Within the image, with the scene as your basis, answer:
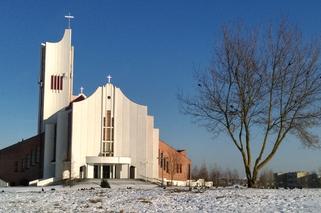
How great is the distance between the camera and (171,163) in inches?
3191

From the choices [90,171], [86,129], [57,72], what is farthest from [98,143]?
[57,72]

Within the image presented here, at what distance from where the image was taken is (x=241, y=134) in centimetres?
2958

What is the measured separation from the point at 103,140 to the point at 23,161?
14.0 metres

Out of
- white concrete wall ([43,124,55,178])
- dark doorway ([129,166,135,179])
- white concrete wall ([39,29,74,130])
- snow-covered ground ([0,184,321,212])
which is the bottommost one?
snow-covered ground ([0,184,321,212])

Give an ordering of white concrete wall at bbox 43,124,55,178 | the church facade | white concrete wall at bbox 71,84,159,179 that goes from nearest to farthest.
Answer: the church facade → white concrete wall at bbox 71,84,159,179 → white concrete wall at bbox 43,124,55,178

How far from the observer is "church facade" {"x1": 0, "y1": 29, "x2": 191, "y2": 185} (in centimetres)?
7162

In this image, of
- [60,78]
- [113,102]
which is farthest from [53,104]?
[113,102]

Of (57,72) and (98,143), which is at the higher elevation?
(57,72)

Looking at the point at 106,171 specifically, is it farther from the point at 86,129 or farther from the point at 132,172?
the point at 86,129

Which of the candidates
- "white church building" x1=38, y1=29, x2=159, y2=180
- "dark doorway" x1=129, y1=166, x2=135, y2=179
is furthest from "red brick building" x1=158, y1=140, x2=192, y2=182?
"dark doorway" x1=129, y1=166, x2=135, y2=179

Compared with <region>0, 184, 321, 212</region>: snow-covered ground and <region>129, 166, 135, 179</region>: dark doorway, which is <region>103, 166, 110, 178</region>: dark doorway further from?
<region>0, 184, 321, 212</region>: snow-covered ground

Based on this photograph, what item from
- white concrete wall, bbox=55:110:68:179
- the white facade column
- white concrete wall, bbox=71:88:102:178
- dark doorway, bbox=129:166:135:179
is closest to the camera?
the white facade column

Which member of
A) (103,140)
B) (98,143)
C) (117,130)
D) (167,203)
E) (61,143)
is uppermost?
(117,130)

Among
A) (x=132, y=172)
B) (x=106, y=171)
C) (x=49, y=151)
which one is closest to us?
(x=106, y=171)
